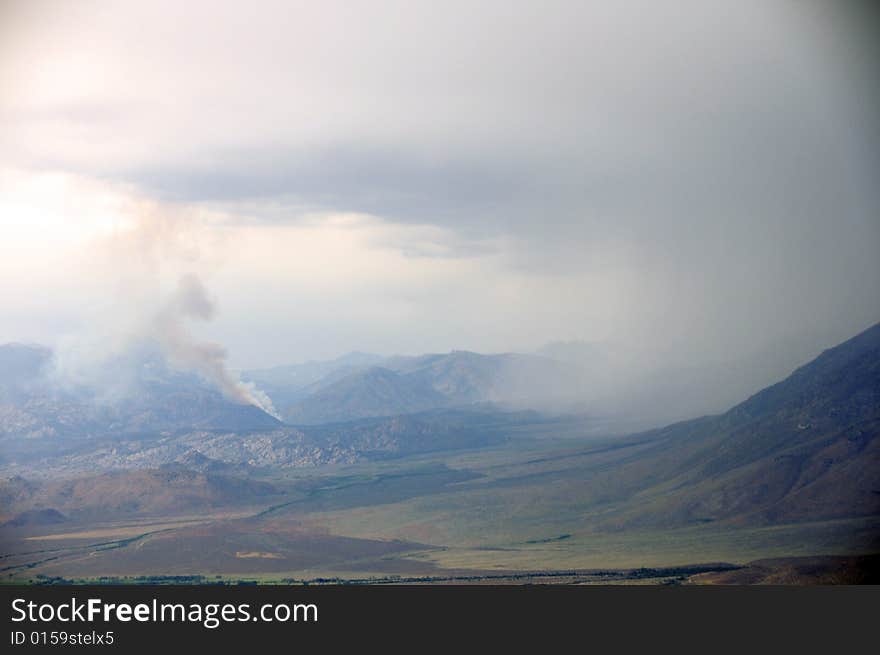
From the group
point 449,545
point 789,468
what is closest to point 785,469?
A: point 789,468

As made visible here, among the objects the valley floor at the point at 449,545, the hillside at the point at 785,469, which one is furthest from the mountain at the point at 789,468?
the valley floor at the point at 449,545

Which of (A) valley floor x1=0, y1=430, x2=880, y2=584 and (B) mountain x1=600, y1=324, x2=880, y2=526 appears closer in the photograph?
(A) valley floor x1=0, y1=430, x2=880, y2=584

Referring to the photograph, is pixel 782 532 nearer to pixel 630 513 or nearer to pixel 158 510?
pixel 630 513

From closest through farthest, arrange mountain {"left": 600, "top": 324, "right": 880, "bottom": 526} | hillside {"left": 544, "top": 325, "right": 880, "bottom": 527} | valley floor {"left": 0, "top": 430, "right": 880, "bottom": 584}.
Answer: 1. valley floor {"left": 0, "top": 430, "right": 880, "bottom": 584}
2. mountain {"left": 600, "top": 324, "right": 880, "bottom": 526}
3. hillside {"left": 544, "top": 325, "right": 880, "bottom": 527}

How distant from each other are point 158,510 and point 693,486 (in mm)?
91027

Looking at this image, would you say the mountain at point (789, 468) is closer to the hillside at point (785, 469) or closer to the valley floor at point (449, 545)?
the hillside at point (785, 469)

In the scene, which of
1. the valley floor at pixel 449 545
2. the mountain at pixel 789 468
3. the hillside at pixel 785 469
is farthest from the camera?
the hillside at pixel 785 469

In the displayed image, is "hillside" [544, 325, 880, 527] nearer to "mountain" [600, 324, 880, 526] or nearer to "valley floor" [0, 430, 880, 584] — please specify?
"mountain" [600, 324, 880, 526]

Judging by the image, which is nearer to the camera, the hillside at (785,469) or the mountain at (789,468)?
the mountain at (789,468)

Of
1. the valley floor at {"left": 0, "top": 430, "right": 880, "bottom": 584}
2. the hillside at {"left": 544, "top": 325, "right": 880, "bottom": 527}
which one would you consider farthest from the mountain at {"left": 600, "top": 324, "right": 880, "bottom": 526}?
the valley floor at {"left": 0, "top": 430, "right": 880, "bottom": 584}

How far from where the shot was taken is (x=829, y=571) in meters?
105

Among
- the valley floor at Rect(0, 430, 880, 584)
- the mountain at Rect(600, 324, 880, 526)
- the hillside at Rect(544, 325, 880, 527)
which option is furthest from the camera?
the hillside at Rect(544, 325, 880, 527)

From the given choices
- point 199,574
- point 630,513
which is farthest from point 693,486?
point 199,574

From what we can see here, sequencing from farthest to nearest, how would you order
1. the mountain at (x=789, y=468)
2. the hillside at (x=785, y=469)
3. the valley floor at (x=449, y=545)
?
the hillside at (x=785, y=469), the mountain at (x=789, y=468), the valley floor at (x=449, y=545)
